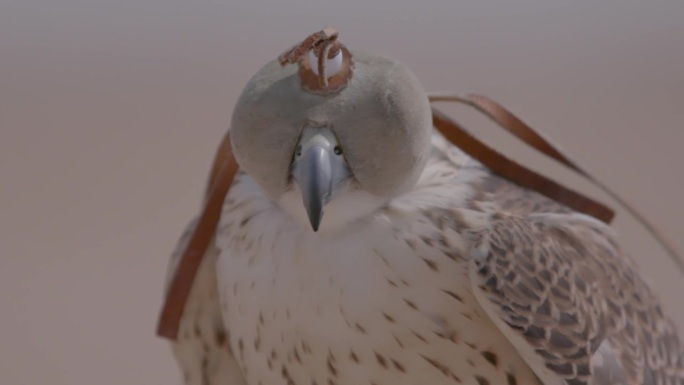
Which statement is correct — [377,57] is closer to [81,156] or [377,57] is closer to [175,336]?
[175,336]

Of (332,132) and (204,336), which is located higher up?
(332,132)

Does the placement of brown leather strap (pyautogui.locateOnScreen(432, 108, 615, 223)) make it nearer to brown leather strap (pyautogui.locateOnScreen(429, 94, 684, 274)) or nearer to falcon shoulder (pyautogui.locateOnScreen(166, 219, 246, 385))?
brown leather strap (pyautogui.locateOnScreen(429, 94, 684, 274))

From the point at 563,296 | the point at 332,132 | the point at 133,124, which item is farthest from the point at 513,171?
the point at 133,124

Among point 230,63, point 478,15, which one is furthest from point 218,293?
point 478,15

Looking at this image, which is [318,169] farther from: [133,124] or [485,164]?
[133,124]

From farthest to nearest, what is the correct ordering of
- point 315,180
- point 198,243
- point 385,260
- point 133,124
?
point 133,124 → point 198,243 → point 385,260 → point 315,180

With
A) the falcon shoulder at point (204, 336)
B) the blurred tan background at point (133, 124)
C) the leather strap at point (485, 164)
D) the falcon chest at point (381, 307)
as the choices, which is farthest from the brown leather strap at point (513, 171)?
the blurred tan background at point (133, 124)
